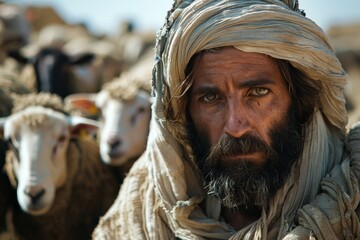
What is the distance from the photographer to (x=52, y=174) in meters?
5.21

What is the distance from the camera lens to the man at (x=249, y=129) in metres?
2.98

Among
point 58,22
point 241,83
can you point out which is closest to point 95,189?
point 241,83

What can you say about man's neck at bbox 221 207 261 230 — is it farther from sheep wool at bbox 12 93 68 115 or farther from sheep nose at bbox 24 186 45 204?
sheep wool at bbox 12 93 68 115

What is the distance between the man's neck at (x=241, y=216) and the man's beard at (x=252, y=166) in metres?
0.06

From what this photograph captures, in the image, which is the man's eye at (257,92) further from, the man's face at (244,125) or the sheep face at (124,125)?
the sheep face at (124,125)

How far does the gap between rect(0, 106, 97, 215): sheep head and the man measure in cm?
176

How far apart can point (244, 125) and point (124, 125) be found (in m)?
3.29

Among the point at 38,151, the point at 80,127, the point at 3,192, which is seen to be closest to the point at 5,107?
the point at 80,127

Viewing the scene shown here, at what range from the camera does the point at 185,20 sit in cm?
309

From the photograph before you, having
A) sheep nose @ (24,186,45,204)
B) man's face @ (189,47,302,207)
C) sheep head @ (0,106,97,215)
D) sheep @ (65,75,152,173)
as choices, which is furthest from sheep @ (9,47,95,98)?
man's face @ (189,47,302,207)

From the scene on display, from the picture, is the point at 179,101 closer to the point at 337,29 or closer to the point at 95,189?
the point at 95,189

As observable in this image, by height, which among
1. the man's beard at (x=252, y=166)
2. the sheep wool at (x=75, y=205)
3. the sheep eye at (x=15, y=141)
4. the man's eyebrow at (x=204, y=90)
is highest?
the man's eyebrow at (x=204, y=90)

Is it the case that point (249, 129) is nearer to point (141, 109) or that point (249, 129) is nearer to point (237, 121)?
point (237, 121)

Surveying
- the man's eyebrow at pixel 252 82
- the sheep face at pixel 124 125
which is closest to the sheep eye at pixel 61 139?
the sheep face at pixel 124 125
